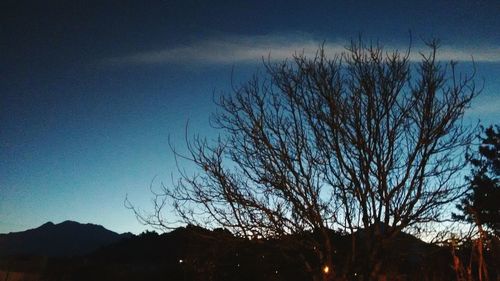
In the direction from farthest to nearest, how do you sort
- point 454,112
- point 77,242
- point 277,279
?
point 77,242
point 277,279
point 454,112

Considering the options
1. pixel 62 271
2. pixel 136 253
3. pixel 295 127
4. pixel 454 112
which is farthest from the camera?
pixel 136 253

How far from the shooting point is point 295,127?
720 cm

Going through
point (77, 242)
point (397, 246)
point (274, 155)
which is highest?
point (77, 242)

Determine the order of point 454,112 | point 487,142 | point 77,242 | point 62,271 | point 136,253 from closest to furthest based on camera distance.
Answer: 1. point 454,112
2. point 487,142
3. point 62,271
4. point 136,253
5. point 77,242

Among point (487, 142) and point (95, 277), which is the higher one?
point (487, 142)

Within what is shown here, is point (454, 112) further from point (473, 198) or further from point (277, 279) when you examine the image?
point (277, 279)

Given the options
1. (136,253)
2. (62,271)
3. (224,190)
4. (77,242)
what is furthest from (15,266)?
(77,242)

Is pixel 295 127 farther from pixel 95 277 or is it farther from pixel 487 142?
pixel 95 277

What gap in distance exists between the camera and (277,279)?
1590cm

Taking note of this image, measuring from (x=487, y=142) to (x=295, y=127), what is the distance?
14.5 metres

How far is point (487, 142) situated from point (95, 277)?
19.9 metres

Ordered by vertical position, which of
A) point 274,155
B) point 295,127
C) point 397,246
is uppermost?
point 295,127

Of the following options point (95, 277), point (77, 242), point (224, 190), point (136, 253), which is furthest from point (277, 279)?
point (77, 242)

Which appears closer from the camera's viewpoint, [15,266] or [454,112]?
[454,112]
